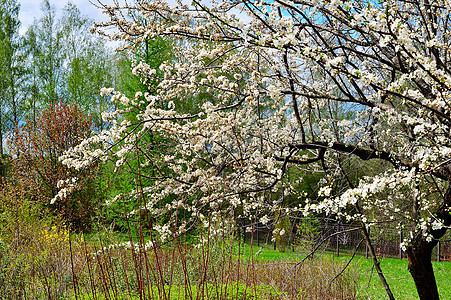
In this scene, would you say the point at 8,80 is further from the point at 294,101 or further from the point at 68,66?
the point at 294,101

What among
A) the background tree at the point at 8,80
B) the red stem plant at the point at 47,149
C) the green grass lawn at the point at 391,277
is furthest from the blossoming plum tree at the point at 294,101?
the background tree at the point at 8,80

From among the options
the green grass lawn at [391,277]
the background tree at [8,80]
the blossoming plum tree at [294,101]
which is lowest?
the green grass lawn at [391,277]

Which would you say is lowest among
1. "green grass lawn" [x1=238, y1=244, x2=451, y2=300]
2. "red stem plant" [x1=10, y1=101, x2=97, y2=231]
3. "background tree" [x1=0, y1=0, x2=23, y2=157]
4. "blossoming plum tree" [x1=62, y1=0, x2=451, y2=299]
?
"green grass lawn" [x1=238, y1=244, x2=451, y2=300]

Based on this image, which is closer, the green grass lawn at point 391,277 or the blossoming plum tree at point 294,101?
the blossoming plum tree at point 294,101

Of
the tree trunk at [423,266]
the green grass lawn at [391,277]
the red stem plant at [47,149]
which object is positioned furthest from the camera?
the red stem plant at [47,149]

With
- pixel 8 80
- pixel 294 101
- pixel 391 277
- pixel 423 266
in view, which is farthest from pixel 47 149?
pixel 423 266

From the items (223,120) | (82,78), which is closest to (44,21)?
A: (82,78)

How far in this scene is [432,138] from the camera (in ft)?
11.1

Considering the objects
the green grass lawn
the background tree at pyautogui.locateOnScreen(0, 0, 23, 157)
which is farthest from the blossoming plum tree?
the background tree at pyautogui.locateOnScreen(0, 0, 23, 157)

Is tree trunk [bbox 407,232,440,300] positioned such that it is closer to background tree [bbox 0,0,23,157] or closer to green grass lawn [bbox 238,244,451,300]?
green grass lawn [bbox 238,244,451,300]

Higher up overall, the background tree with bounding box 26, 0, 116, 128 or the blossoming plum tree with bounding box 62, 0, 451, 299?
the background tree with bounding box 26, 0, 116, 128

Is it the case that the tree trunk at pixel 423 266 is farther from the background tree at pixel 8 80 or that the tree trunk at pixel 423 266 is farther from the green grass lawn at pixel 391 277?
the background tree at pixel 8 80

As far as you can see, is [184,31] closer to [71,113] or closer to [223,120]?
[223,120]

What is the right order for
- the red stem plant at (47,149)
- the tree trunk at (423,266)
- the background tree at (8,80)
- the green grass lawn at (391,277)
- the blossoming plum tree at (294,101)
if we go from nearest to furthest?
the blossoming plum tree at (294,101) < the tree trunk at (423,266) < the green grass lawn at (391,277) < the red stem plant at (47,149) < the background tree at (8,80)
